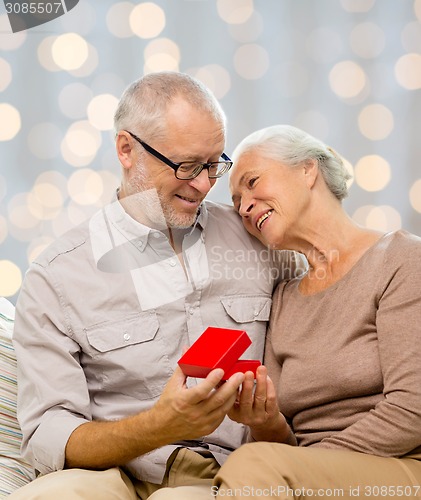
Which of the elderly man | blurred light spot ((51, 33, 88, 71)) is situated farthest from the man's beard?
blurred light spot ((51, 33, 88, 71))

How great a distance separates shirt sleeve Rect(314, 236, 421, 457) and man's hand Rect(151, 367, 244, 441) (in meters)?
0.25

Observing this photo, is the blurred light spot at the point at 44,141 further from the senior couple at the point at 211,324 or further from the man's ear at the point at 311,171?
the man's ear at the point at 311,171

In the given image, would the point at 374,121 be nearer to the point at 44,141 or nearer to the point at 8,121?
the point at 44,141

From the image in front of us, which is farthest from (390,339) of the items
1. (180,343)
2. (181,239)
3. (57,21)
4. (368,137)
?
(57,21)

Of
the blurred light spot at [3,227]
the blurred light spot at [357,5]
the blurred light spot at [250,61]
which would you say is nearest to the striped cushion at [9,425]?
the blurred light spot at [3,227]

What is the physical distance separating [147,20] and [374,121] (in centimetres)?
85

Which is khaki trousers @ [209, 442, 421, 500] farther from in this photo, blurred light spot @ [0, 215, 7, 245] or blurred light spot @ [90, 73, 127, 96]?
blurred light spot @ [90, 73, 127, 96]

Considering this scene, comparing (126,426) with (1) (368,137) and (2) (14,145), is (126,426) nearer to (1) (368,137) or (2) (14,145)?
(2) (14,145)

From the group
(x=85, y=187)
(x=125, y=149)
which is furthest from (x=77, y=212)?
(x=125, y=149)

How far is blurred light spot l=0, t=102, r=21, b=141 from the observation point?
7.72 ft

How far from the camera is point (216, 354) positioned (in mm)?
→ 1250

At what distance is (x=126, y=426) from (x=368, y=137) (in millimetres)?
1479

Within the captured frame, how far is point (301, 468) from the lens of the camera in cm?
127

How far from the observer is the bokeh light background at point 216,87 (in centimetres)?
→ 236
